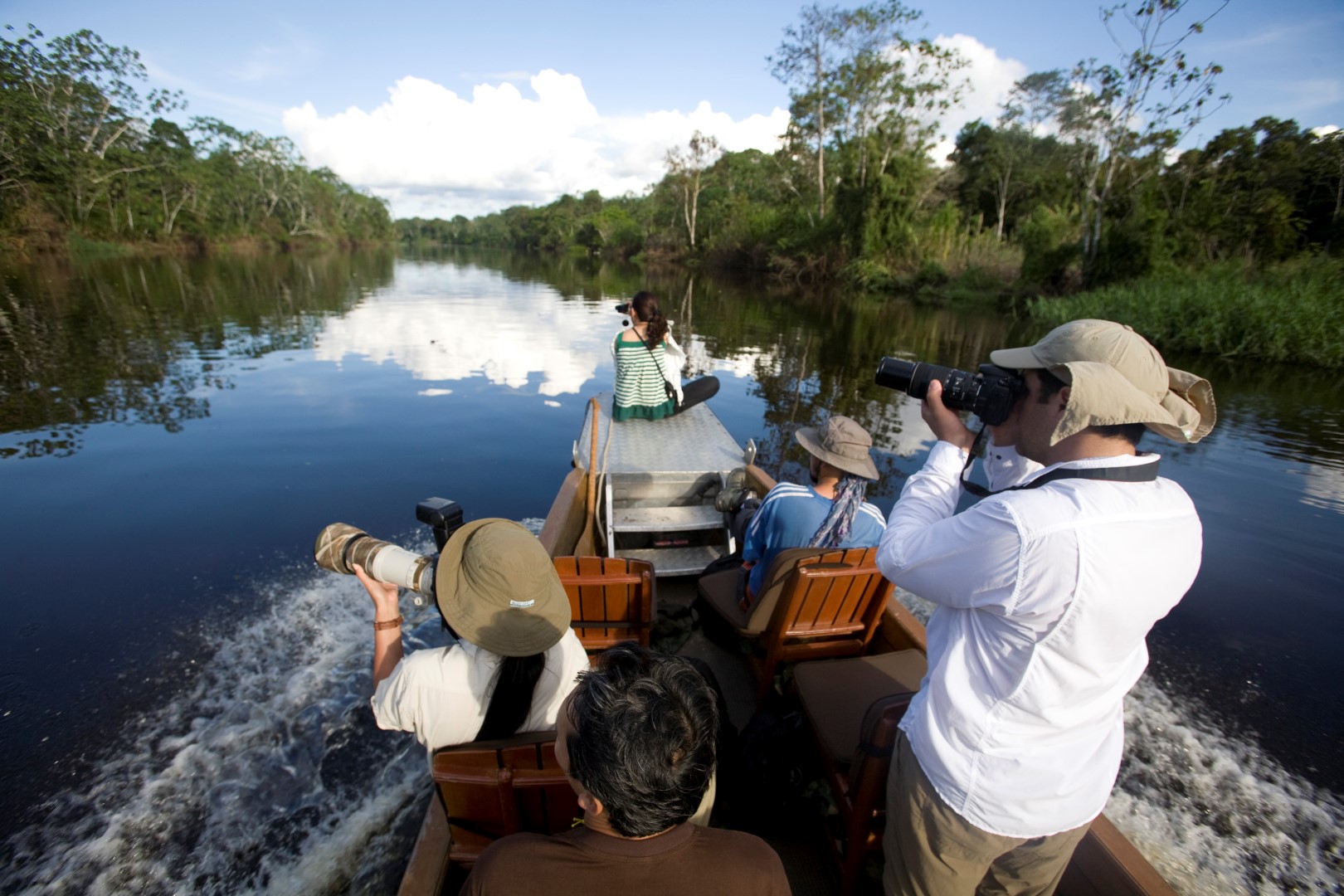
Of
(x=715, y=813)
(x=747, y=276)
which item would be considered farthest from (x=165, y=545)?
(x=747, y=276)

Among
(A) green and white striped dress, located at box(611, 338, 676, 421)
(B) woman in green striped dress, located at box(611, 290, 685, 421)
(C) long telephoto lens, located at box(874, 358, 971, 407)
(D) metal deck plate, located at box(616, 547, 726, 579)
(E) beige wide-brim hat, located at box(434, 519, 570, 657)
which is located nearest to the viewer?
(E) beige wide-brim hat, located at box(434, 519, 570, 657)

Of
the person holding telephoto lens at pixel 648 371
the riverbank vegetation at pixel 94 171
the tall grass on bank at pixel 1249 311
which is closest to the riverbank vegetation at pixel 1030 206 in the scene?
the tall grass on bank at pixel 1249 311

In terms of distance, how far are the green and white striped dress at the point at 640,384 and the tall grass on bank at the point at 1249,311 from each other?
49.0 ft

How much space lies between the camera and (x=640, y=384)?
5926 millimetres

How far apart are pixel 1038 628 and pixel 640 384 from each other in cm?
499

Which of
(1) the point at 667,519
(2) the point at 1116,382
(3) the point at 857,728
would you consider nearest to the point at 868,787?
(3) the point at 857,728

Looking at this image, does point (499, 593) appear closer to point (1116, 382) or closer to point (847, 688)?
point (1116, 382)

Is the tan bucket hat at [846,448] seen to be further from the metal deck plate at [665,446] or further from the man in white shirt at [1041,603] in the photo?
the metal deck plate at [665,446]

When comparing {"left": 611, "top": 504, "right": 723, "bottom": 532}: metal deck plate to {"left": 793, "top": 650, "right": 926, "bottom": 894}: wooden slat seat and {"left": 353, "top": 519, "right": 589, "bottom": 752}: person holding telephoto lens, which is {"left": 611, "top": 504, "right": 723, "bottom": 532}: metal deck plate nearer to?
{"left": 793, "top": 650, "right": 926, "bottom": 894}: wooden slat seat

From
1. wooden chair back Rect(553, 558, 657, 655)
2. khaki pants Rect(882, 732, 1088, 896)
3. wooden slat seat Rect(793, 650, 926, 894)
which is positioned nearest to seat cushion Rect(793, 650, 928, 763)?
wooden slat seat Rect(793, 650, 926, 894)

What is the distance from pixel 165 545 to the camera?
5.10 metres

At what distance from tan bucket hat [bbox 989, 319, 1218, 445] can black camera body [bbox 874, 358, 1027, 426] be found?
0.05 metres

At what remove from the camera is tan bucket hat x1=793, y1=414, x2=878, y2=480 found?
8.21 feet

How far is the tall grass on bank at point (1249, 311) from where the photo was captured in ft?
42.5
